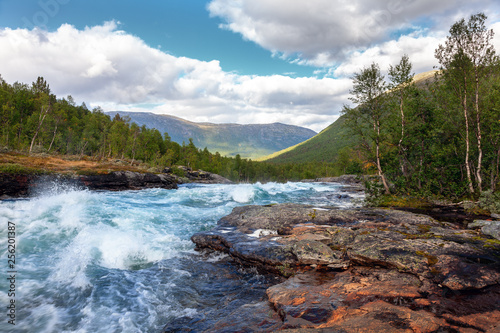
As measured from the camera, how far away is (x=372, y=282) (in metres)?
6.70

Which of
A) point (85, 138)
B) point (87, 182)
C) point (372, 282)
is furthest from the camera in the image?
point (85, 138)

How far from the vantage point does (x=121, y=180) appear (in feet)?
163

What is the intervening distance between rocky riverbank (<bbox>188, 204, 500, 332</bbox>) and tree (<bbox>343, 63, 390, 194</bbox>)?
44.4ft

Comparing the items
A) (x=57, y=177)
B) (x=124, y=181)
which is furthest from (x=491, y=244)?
(x=124, y=181)

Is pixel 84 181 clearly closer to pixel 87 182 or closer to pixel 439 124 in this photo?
pixel 87 182

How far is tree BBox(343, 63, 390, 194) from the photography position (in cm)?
2359

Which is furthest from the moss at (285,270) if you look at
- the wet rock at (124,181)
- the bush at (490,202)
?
the wet rock at (124,181)

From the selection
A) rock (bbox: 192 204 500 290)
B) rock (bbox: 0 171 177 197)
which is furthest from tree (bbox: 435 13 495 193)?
rock (bbox: 0 171 177 197)

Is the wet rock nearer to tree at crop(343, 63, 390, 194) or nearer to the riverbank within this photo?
the riverbank

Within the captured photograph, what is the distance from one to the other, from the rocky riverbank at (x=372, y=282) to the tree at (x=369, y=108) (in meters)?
13.5

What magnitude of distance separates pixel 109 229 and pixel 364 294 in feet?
48.8

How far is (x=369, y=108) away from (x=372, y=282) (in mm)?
21715

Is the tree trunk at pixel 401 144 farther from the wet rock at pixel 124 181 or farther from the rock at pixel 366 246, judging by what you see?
the wet rock at pixel 124 181

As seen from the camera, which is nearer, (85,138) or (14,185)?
(14,185)
